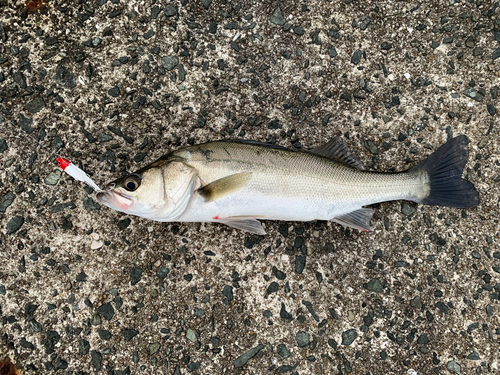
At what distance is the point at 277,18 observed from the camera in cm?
371

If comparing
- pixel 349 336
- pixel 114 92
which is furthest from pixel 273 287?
pixel 114 92

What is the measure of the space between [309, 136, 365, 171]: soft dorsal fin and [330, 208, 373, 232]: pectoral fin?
1.41 ft

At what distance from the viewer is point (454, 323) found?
3457 mm

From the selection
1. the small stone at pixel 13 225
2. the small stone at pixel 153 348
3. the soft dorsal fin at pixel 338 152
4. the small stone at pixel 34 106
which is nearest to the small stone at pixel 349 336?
the soft dorsal fin at pixel 338 152

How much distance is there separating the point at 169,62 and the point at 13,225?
220 cm

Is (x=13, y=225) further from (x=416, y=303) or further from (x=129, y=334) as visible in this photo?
(x=416, y=303)

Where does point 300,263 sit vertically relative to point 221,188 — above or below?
below

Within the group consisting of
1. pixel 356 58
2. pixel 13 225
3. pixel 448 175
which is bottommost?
pixel 13 225

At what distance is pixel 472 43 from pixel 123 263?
166 inches

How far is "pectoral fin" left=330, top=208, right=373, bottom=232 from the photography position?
3301 millimetres

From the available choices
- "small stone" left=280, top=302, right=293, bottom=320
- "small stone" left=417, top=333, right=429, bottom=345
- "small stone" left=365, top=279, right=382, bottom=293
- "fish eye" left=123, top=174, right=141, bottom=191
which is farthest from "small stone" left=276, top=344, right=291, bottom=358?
"fish eye" left=123, top=174, right=141, bottom=191

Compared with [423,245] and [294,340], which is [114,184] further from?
[423,245]

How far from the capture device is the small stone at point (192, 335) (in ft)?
11.0

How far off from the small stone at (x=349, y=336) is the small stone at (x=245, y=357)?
0.82 meters
